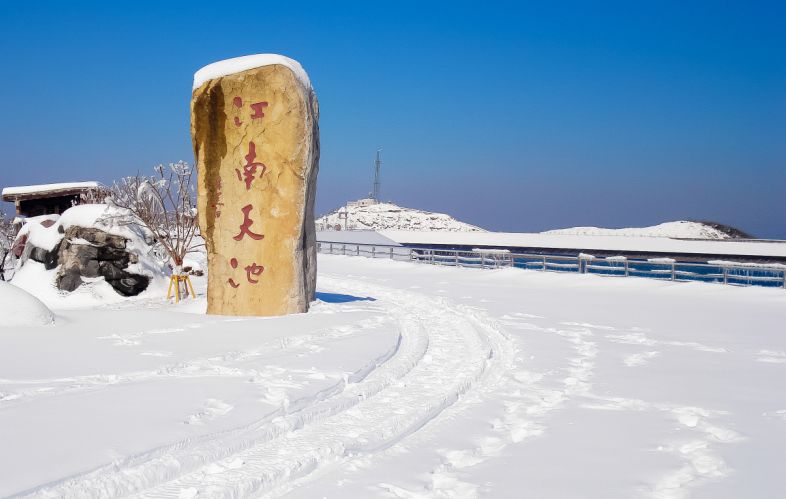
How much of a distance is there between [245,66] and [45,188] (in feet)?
60.1

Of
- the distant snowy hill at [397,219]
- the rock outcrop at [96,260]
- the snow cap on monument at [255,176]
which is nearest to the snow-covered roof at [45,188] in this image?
the rock outcrop at [96,260]

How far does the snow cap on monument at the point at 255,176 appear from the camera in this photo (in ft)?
34.9

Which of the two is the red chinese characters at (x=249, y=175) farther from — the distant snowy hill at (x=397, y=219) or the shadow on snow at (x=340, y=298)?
the distant snowy hill at (x=397, y=219)

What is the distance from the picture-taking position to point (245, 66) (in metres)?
10.7

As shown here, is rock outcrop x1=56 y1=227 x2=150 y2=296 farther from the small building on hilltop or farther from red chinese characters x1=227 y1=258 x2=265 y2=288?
the small building on hilltop

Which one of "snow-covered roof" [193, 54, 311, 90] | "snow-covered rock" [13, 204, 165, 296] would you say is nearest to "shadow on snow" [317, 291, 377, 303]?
"snow-covered roof" [193, 54, 311, 90]

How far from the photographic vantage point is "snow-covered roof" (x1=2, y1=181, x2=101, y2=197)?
24.9m

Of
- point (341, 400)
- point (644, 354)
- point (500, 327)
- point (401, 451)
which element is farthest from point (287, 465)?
point (500, 327)

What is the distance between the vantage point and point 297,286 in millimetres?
10750

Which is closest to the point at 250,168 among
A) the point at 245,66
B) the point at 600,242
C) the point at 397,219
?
the point at 245,66

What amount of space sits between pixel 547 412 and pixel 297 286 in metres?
6.24

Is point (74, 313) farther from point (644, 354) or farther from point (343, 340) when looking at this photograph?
point (644, 354)

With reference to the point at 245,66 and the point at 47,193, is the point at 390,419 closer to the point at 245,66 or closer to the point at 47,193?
the point at 245,66

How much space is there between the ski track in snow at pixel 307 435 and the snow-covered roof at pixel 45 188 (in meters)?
20.9
